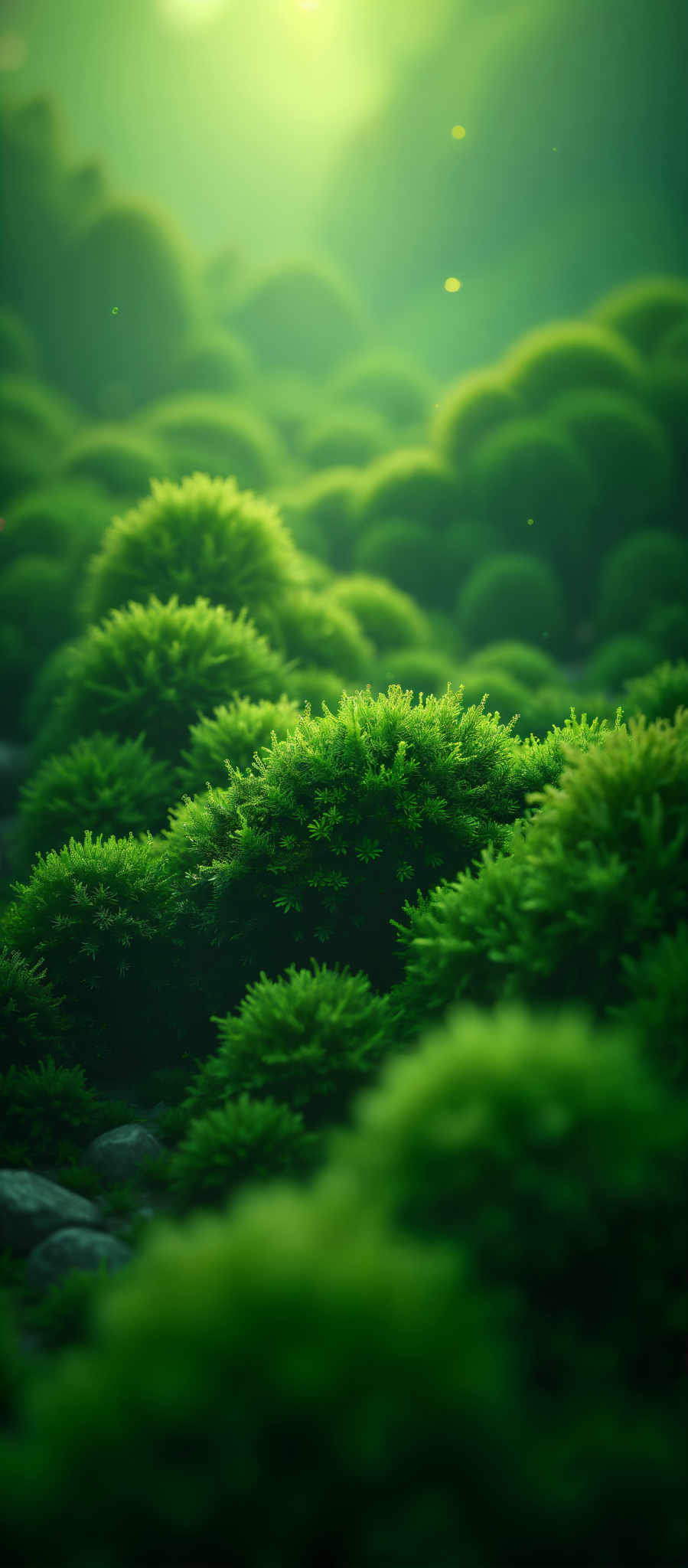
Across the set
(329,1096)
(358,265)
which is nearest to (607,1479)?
(329,1096)

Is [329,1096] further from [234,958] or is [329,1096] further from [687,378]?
[687,378]

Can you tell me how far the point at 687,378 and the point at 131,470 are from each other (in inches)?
657

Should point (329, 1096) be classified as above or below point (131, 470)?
below

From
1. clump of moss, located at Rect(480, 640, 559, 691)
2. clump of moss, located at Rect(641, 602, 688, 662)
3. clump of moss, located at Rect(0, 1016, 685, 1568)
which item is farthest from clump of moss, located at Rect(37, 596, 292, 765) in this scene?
clump of moss, located at Rect(641, 602, 688, 662)

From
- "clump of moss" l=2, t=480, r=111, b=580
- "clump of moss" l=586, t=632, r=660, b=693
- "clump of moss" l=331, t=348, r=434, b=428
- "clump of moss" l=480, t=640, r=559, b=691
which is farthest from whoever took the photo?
"clump of moss" l=331, t=348, r=434, b=428

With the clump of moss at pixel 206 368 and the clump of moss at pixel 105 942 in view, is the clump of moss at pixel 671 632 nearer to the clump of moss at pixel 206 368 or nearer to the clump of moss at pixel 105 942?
the clump of moss at pixel 105 942

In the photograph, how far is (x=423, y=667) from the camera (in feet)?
65.2

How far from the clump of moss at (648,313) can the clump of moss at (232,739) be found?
25136mm

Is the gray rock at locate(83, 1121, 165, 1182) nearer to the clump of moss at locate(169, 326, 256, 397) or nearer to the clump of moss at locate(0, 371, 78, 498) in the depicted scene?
the clump of moss at locate(0, 371, 78, 498)

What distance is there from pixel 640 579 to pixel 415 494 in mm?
7470

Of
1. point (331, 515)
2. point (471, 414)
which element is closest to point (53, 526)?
point (331, 515)

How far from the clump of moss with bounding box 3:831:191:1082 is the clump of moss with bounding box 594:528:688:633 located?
18.1m

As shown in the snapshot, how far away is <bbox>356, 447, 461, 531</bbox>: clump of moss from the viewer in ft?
88.2

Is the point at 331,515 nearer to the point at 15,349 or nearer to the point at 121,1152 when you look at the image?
the point at 15,349
